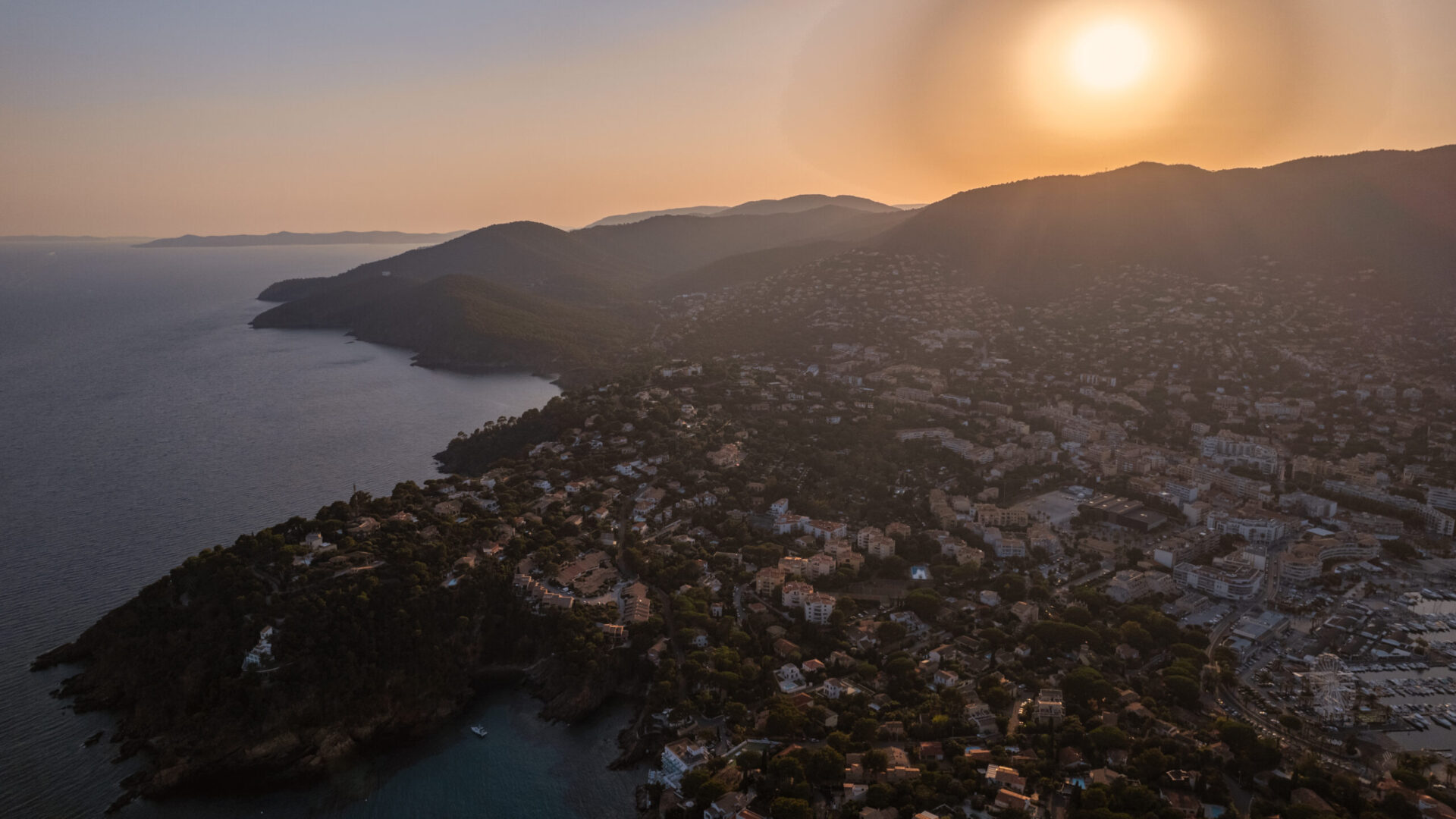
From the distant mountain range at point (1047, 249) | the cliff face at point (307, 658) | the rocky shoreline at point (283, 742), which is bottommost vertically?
the rocky shoreline at point (283, 742)

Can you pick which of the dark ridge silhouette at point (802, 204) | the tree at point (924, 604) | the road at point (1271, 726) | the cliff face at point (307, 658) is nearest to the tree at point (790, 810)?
the cliff face at point (307, 658)

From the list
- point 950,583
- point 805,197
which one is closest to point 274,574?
point 950,583

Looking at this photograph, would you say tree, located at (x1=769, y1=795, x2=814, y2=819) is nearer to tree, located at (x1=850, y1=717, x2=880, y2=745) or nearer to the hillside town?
the hillside town

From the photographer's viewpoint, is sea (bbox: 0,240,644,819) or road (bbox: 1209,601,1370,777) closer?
road (bbox: 1209,601,1370,777)

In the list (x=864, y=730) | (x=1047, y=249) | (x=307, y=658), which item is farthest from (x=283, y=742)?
(x=1047, y=249)

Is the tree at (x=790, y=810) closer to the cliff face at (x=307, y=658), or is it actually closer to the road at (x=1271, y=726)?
the cliff face at (x=307, y=658)

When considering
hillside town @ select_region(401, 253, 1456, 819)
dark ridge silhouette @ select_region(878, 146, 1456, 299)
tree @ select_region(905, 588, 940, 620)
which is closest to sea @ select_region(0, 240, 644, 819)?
hillside town @ select_region(401, 253, 1456, 819)
